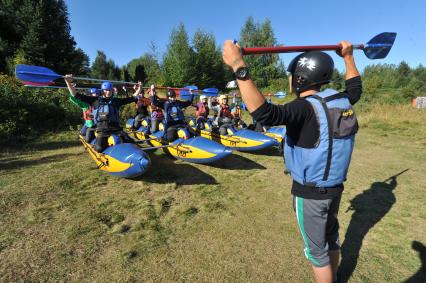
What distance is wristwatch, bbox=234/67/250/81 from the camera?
5.43ft

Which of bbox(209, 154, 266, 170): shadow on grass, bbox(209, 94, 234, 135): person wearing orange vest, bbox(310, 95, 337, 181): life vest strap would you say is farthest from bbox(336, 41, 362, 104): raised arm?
bbox(209, 94, 234, 135): person wearing orange vest

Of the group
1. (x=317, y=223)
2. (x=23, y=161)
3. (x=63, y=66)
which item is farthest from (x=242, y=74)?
(x=63, y=66)

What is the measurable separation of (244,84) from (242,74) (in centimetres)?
6

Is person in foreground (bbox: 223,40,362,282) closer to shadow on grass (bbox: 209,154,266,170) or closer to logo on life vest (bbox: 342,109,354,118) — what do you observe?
logo on life vest (bbox: 342,109,354,118)

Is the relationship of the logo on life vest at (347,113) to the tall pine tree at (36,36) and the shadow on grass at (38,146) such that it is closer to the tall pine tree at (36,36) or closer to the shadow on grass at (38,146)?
the shadow on grass at (38,146)

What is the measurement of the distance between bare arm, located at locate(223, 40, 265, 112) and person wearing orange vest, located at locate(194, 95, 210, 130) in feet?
26.3

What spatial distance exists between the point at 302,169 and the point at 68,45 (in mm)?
25242

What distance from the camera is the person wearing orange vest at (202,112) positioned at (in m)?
9.88

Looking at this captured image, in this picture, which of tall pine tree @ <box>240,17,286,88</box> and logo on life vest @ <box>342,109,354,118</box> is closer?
logo on life vest @ <box>342,109,354,118</box>

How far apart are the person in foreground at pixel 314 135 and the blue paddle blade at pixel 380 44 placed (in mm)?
1511

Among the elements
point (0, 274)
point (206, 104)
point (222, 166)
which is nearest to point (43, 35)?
point (206, 104)

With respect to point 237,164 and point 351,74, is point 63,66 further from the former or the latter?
point 351,74

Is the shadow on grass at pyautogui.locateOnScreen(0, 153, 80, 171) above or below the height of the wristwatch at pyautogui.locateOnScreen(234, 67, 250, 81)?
below

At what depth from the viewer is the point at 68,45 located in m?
22.3
